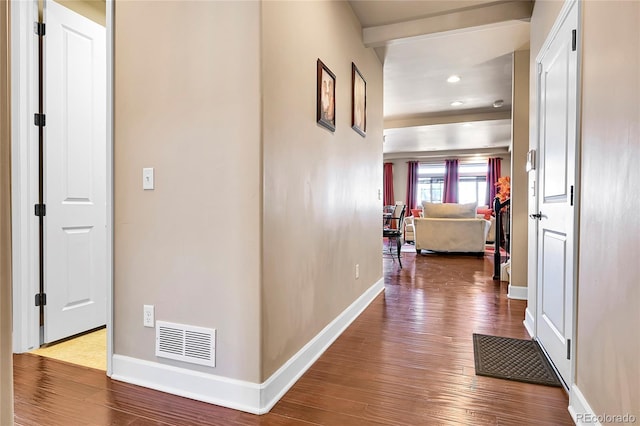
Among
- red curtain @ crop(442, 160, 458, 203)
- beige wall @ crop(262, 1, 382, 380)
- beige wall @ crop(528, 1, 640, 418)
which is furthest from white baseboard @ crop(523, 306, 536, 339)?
red curtain @ crop(442, 160, 458, 203)

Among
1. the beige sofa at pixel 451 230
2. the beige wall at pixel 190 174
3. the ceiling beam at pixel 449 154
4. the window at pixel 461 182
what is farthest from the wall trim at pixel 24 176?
the window at pixel 461 182

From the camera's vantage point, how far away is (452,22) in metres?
3.02

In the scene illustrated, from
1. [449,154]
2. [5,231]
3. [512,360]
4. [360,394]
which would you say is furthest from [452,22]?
[449,154]

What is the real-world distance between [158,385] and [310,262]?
100 cm

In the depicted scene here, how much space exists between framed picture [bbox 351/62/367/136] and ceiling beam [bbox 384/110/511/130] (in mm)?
3845

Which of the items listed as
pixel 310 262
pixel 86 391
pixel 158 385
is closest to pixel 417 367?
pixel 310 262

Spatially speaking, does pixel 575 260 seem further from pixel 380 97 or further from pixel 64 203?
pixel 64 203

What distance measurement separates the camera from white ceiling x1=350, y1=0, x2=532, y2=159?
294 cm

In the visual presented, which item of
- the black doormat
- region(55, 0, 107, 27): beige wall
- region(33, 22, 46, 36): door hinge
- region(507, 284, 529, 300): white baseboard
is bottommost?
the black doormat

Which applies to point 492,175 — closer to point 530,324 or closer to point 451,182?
point 451,182

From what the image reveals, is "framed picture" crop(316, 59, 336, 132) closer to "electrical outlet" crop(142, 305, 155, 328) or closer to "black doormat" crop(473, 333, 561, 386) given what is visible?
"electrical outlet" crop(142, 305, 155, 328)

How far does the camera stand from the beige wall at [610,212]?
1137mm

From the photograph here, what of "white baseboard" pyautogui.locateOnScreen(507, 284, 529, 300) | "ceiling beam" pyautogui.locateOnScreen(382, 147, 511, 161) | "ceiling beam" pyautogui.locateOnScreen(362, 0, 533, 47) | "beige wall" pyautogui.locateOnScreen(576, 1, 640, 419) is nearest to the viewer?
"beige wall" pyautogui.locateOnScreen(576, 1, 640, 419)

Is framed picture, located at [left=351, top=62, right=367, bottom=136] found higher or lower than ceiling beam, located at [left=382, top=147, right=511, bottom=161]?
lower
